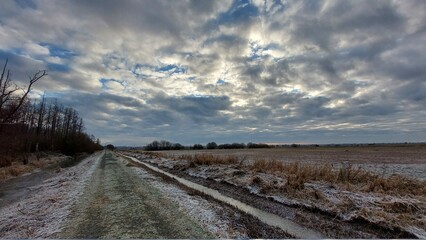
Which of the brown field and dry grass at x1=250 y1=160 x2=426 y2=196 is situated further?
the brown field

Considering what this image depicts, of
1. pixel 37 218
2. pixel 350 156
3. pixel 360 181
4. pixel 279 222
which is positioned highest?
pixel 350 156

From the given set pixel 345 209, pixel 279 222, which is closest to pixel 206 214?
pixel 279 222

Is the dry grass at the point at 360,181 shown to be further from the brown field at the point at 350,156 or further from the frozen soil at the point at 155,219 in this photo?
the brown field at the point at 350,156

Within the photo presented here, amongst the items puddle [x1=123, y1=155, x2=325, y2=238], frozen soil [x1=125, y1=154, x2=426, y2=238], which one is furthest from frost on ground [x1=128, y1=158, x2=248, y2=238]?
frozen soil [x1=125, y1=154, x2=426, y2=238]

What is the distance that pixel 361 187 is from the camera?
1332 centimetres

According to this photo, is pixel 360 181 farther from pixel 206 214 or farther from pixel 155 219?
pixel 155 219

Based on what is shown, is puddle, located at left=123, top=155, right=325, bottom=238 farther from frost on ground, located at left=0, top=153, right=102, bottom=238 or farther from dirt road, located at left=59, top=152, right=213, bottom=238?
frost on ground, located at left=0, top=153, right=102, bottom=238

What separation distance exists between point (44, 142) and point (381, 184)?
67.3m

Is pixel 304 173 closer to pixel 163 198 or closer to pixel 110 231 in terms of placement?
pixel 163 198

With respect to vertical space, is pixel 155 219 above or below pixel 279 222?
above

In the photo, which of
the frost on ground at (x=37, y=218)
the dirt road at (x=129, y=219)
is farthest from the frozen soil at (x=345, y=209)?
the frost on ground at (x=37, y=218)

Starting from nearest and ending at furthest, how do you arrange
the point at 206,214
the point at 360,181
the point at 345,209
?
the point at 206,214
the point at 345,209
the point at 360,181

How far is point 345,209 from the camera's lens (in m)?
9.77

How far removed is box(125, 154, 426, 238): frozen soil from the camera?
26.2ft
